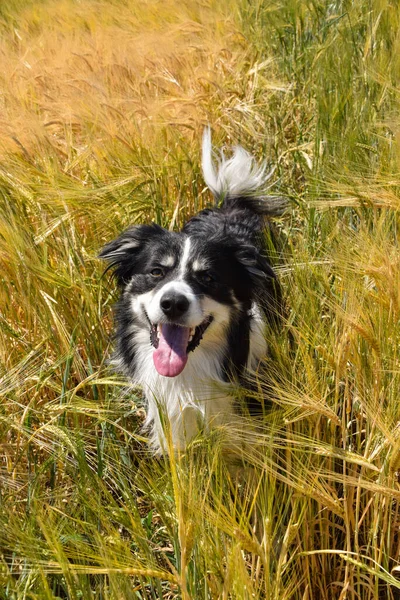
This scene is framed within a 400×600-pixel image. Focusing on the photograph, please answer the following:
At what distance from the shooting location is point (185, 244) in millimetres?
2885

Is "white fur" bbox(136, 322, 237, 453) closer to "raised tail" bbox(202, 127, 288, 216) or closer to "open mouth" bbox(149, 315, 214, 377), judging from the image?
"open mouth" bbox(149, 315, 214, 377)

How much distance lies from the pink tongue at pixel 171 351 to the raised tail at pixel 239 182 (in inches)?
42.4

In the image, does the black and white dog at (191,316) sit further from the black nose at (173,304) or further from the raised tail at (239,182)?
the raised tail at (239,182)

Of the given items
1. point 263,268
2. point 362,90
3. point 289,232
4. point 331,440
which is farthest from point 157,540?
point 362,90

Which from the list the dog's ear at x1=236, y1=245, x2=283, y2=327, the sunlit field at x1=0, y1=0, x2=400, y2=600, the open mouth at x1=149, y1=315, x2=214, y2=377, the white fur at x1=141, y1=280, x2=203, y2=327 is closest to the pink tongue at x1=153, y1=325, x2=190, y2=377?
the open mouth at x1=149, y1=315, x2=214, y2=377

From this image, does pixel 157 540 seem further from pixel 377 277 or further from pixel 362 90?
pixel 362 90

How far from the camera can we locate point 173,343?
106 inches

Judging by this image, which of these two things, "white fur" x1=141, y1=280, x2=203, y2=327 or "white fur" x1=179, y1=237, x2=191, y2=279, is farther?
"white fur" x1=179, y1=237, x2=191, y2=279

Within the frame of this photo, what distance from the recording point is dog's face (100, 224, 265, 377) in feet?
8.51

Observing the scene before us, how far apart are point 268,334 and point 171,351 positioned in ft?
→ 1.40

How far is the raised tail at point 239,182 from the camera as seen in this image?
3.52 metres

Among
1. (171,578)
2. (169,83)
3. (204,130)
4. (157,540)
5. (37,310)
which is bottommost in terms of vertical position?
(157,540)

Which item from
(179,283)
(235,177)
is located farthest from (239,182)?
(179,283)

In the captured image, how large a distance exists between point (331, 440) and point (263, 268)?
1060mm
